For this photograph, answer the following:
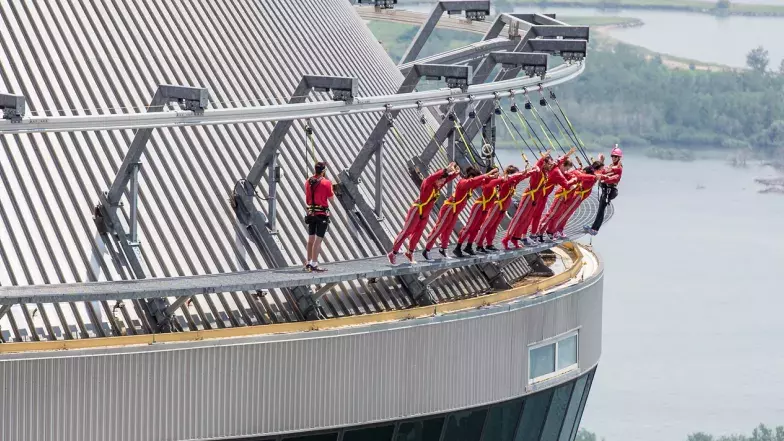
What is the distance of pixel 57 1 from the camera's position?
3844cm

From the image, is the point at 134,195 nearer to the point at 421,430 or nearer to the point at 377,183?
the point at 377,183

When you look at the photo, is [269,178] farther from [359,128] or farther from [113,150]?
[359,128]

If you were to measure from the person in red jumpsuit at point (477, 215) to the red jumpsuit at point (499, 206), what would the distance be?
105 millimetres

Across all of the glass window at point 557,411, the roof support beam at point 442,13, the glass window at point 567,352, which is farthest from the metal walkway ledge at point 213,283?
the roof support beam at point 442,13

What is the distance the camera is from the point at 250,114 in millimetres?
33500

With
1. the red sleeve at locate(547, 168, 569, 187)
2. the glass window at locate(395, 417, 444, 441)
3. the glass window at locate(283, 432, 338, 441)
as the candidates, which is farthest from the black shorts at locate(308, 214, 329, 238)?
the red sleeve at locate(547, 168, 569, 187)

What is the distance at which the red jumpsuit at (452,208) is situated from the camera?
1439 inches

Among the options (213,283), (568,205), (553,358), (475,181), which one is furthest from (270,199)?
(553,358)

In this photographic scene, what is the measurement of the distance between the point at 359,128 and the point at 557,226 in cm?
601

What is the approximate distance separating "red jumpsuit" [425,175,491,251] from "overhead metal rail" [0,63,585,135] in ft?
6.96

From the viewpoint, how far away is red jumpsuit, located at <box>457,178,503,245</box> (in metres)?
37.3

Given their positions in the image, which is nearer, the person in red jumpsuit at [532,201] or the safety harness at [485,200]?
the safety harness at [485,200]

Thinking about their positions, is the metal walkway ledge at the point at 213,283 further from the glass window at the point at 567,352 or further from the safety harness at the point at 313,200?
the glass window at the point at 567,352

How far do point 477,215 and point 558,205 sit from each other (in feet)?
11.8
